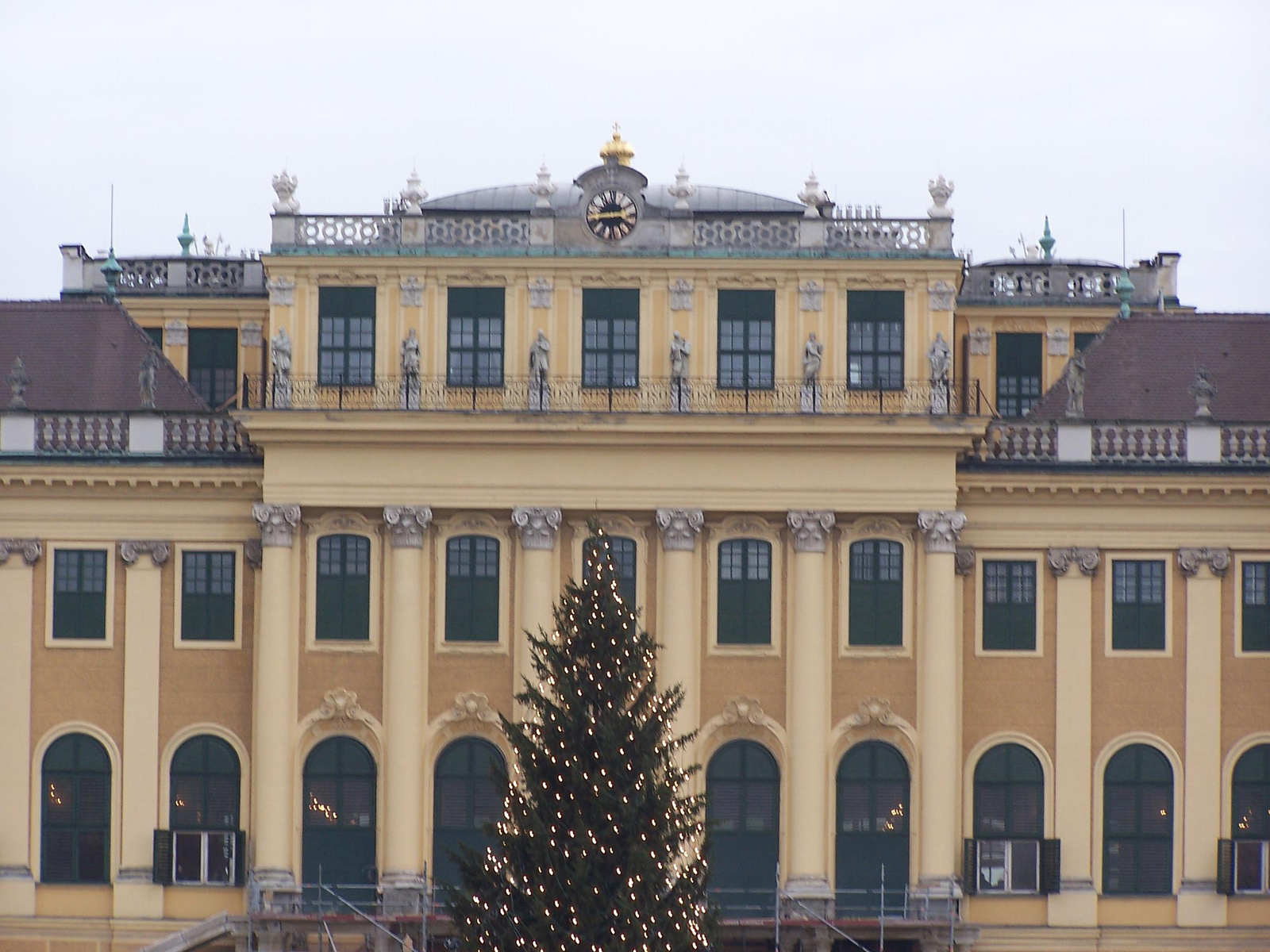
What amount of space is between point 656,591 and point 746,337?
577 centimetres

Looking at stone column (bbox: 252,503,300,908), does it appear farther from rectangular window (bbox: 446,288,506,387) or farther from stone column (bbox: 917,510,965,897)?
stone column (bbox: 917,510,965,897)

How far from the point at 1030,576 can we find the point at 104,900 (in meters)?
21.3

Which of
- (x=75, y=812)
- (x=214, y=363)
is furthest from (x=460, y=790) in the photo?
(x=214, y=363)

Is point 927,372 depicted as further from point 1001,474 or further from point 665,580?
point 665,580

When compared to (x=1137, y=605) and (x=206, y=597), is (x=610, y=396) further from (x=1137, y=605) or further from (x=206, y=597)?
(x=1137, y=605)

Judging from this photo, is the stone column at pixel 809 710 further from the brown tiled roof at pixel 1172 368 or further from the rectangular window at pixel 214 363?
the rectangular window at pixel 214 363

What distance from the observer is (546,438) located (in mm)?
55062

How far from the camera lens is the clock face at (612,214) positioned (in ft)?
182

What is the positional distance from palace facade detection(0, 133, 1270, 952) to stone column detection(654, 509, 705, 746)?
2.7 inches

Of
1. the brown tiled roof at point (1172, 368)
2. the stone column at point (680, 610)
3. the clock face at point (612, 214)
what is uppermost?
the clock face at point (612, 214)

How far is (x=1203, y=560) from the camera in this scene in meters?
56.2

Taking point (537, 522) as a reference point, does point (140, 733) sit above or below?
below

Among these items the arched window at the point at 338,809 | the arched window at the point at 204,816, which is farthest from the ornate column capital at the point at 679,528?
the arched window at the point at 204,816

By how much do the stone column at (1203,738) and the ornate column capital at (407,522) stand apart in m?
16.3
